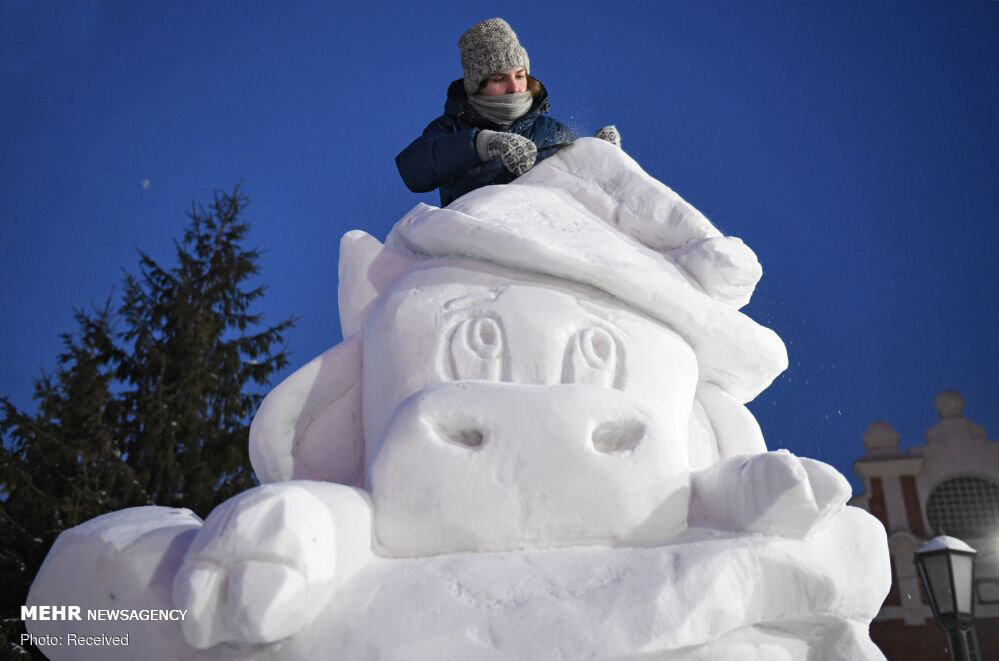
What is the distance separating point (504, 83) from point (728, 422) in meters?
1.38

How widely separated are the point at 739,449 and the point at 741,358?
0.82 ft

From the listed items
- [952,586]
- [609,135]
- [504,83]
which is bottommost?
[952,586]

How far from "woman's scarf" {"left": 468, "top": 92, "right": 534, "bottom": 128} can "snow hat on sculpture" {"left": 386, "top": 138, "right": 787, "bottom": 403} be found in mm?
334

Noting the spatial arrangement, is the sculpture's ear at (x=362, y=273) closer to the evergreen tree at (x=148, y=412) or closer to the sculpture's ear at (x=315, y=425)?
the sculpture's ear at (x=315, y=425)

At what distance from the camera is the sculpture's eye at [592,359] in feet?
7.38

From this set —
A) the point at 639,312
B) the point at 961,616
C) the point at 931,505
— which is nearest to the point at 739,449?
the point at 639,312

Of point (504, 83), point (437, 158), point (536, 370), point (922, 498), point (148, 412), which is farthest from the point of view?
point (922, 498)

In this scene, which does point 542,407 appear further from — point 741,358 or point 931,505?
point 931,505

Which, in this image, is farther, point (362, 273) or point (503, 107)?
point (503, 107)

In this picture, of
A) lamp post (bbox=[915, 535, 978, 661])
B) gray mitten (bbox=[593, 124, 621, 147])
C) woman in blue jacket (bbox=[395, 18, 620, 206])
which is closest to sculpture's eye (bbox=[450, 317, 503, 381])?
woman in blue jacket (bbox=[395, 18, 620, 206])

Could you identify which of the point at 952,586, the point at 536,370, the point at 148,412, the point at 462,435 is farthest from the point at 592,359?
the point at 148,412

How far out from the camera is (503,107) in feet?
10.5

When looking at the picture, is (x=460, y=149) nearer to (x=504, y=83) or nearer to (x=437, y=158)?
(x=437, y=158)

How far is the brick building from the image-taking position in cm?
1352
